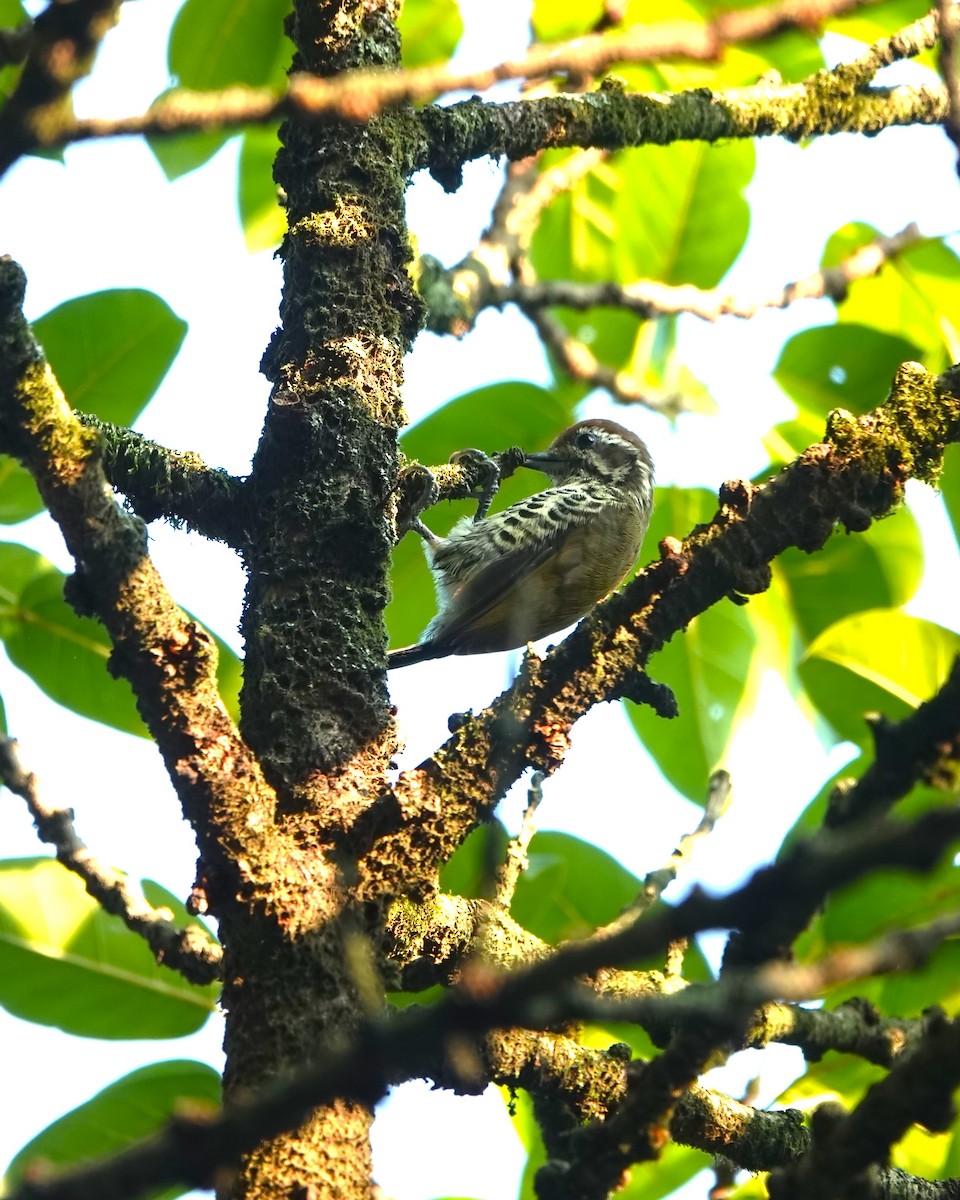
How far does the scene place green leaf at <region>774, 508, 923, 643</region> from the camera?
3729 mm

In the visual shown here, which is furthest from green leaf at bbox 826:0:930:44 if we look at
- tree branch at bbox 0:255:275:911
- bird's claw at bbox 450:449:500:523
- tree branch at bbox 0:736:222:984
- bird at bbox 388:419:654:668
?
tree branch at bbox 0:736:222:984

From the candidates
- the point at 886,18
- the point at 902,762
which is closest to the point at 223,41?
the point at 886,18

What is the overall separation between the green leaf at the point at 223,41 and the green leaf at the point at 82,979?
7.65 feet

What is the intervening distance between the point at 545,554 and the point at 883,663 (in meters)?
2.52

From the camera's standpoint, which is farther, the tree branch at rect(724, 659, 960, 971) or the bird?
the bird

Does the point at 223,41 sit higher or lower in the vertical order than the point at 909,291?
higher

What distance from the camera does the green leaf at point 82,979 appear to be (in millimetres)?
2822

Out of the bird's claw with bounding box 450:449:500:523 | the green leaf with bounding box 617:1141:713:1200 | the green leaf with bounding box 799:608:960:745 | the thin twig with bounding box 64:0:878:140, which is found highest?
the bird's claw with bounding box 450:449:500:523

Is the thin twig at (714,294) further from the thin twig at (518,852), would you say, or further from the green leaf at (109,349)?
the thin twig at (518,852)

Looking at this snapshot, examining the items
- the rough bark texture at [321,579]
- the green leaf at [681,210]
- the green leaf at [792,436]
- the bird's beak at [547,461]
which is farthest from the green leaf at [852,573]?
the rough bark texture at [321,579]

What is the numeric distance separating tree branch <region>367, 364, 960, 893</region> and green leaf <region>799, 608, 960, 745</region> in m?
0.87

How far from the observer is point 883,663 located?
3215 mm

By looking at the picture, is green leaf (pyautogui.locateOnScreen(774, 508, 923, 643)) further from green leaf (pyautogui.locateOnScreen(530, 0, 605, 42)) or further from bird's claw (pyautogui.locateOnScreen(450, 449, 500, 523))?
green leaf (pyautogui.locateOnScreen(530, 0, 605, 42))

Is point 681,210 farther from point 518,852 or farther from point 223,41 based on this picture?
point 518,852
